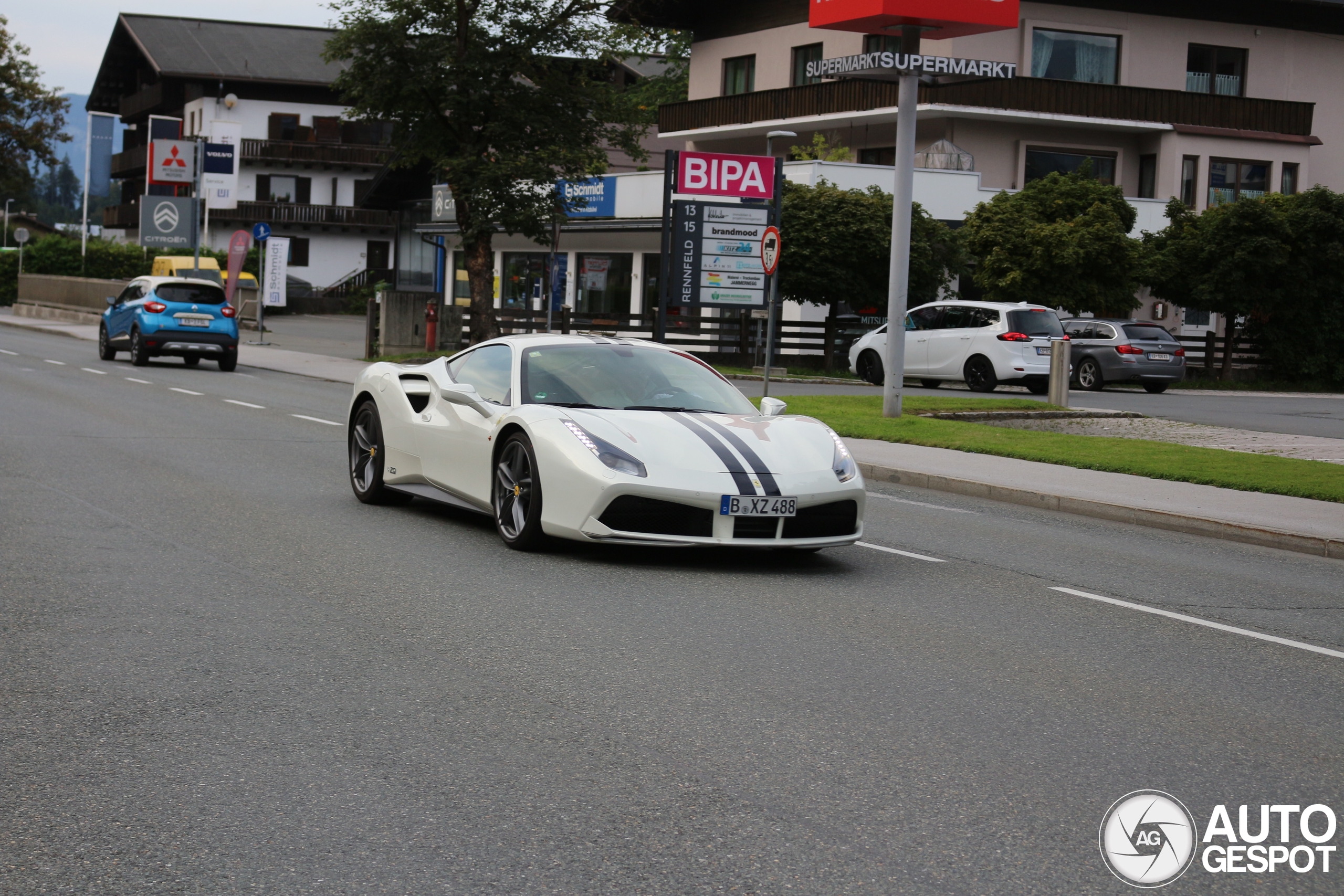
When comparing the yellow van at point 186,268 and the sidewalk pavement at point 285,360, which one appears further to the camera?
the yellow van at point 186,268

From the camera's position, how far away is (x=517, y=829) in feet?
14.4

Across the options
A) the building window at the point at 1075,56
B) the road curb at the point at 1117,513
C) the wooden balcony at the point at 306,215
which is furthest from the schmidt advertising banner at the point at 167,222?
the road curb at the point at 1117,513

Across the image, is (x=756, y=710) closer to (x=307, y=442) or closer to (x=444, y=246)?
(x=307, y=442)

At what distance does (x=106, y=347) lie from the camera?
3170 cm

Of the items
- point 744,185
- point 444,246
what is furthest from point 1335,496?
point 444,246

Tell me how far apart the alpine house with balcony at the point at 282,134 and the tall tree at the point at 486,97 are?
46313 millimetres

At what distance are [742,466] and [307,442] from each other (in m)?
8.39

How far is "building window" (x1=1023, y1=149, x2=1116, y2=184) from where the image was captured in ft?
150

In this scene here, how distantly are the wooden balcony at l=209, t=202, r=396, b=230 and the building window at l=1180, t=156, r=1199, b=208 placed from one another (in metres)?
45.1

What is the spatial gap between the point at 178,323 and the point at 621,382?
22.2 m

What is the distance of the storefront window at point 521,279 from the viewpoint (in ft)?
165

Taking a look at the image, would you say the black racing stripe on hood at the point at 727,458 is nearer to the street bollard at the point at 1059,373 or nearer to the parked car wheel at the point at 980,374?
the street bollard at the point at 1059,373

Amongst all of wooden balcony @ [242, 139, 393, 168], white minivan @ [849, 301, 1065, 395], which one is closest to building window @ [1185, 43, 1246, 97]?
white minivan @ [849, 301, 1065, 395]

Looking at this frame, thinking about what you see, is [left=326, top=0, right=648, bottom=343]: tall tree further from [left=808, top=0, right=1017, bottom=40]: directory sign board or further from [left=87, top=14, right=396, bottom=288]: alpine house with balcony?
[left=87, top=14, right=396, bottom=288]: alpine house with balcony
